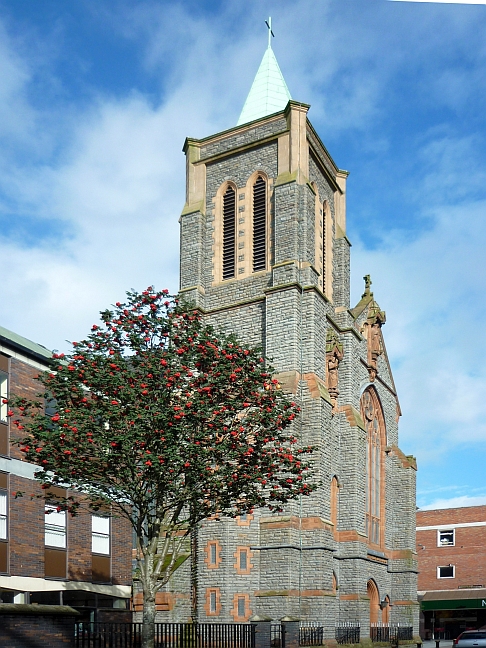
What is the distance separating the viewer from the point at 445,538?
193ft

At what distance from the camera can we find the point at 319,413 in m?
31.8

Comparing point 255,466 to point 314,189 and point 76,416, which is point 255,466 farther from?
point 314,189

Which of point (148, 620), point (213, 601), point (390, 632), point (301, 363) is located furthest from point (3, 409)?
point (390, 632)

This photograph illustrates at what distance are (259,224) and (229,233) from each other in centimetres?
147

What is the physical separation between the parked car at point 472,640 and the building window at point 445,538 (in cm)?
3222

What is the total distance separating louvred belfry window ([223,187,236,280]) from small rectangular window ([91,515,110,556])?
484 inches

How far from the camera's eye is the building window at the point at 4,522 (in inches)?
934

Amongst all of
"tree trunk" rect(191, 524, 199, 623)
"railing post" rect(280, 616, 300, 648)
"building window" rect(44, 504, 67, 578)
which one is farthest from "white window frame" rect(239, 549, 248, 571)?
"building window" rect(44, 504, 67, 578)

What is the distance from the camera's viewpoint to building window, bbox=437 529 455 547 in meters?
58.4

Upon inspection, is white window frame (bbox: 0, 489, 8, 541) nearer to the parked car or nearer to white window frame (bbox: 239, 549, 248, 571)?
white window frame (bbox: 239, 549, 248, 571)

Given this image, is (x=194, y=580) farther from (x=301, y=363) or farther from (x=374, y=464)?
(x=374, y=464)

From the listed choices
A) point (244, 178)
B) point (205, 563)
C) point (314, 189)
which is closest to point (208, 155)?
point (244, 178)

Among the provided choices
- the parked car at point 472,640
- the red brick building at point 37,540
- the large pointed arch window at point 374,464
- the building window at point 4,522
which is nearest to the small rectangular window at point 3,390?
the red brick building at point 37,540

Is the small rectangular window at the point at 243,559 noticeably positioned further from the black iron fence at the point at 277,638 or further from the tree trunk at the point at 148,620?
the tree trunk at the point at 148,620
